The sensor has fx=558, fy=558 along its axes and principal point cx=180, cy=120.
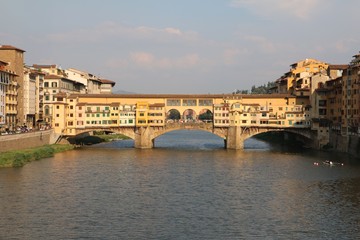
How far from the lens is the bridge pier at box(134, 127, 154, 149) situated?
76125 millimetres

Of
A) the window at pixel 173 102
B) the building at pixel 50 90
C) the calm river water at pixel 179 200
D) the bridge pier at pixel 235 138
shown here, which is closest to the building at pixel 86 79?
the building at pixel 50 90

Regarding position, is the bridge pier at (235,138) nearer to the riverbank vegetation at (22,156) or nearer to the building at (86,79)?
the riverbank vegetation at (22,156)

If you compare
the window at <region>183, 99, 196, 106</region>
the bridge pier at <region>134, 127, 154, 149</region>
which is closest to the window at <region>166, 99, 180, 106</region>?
the window at <region>183, 99, 196, 106</region>

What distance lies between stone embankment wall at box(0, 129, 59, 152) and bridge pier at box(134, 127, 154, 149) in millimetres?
10817

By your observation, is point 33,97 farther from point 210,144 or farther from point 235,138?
point 235,138

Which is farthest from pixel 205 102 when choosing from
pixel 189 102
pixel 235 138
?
pixel 235 138

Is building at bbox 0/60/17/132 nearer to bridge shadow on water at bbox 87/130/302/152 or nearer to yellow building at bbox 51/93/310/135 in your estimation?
yellow building at bbox 51/93/310/135

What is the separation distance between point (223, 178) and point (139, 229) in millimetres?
18497

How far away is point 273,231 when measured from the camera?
28609 millimetres

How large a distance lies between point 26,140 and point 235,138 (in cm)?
2785

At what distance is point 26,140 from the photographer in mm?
62219

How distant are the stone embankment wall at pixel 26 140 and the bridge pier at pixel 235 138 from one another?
23294mm

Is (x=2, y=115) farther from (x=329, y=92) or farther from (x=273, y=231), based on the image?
(x=273, y=231)

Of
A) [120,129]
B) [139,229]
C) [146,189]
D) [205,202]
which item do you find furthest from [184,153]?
[139,229]
